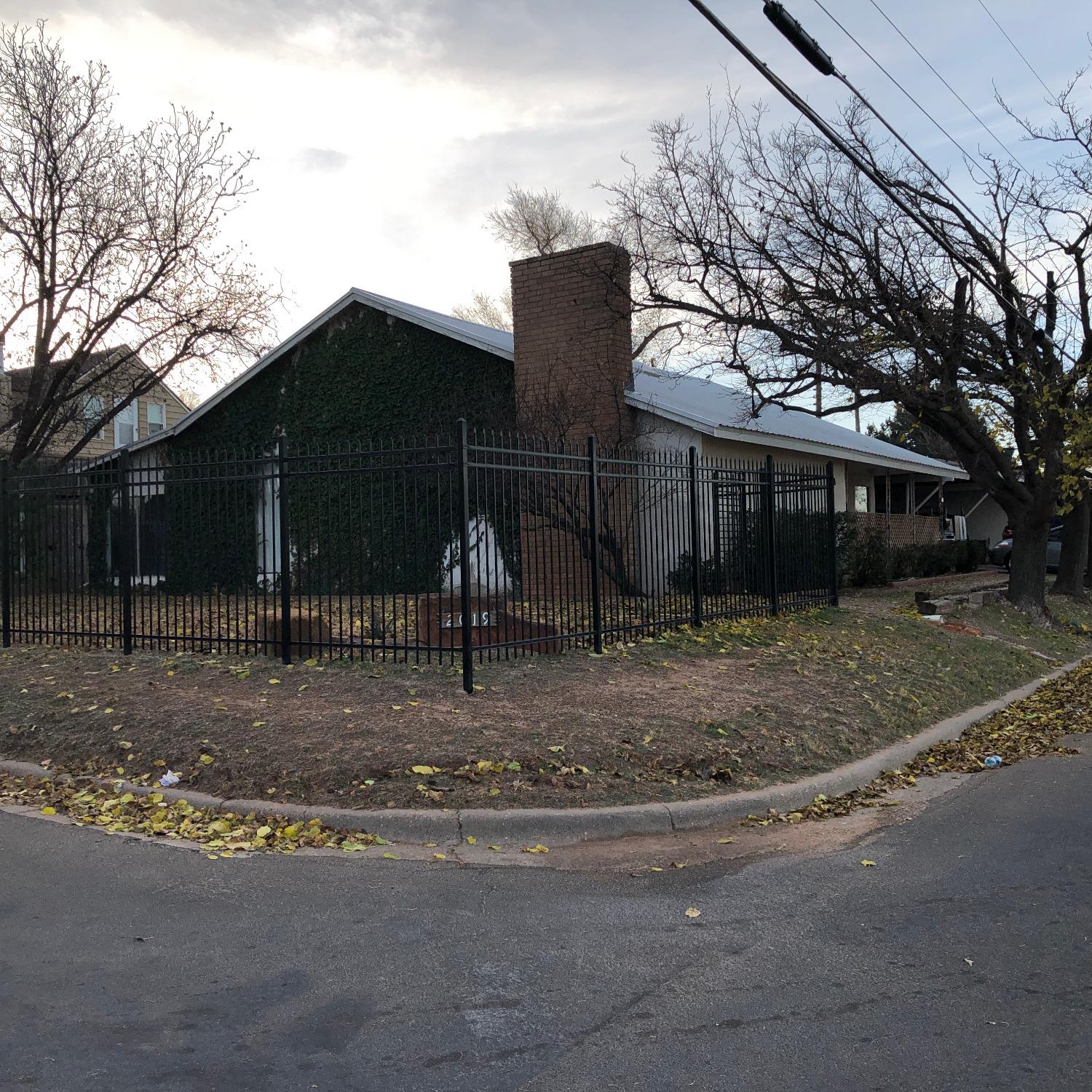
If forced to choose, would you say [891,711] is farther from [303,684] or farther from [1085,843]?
[303,684]

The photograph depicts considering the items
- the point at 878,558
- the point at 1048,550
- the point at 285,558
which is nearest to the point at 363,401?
the point at 285,558

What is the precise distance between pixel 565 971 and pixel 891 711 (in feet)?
17.9

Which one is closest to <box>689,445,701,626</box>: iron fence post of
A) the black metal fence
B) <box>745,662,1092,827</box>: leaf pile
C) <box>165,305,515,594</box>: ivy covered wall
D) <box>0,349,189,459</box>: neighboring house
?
the black metal fence

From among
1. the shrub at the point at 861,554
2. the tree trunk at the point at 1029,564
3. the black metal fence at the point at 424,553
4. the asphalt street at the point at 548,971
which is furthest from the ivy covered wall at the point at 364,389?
the asphalt street at the point at 548,971

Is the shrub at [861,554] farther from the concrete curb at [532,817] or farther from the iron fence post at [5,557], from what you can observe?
the iron fence post at [5,557]

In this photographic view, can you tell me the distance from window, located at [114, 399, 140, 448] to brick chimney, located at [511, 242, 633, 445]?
16.3 meters

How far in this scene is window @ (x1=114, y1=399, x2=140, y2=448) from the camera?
28.7 meters

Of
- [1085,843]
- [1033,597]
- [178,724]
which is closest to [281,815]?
[178,724]

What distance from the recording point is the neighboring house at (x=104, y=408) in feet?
65.4

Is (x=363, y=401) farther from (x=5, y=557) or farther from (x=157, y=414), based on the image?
(x=157, y=414)

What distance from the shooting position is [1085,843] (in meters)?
5.53

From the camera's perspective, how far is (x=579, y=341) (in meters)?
16.3

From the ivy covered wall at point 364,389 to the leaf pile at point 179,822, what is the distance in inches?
406

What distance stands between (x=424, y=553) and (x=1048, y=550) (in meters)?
23.1
